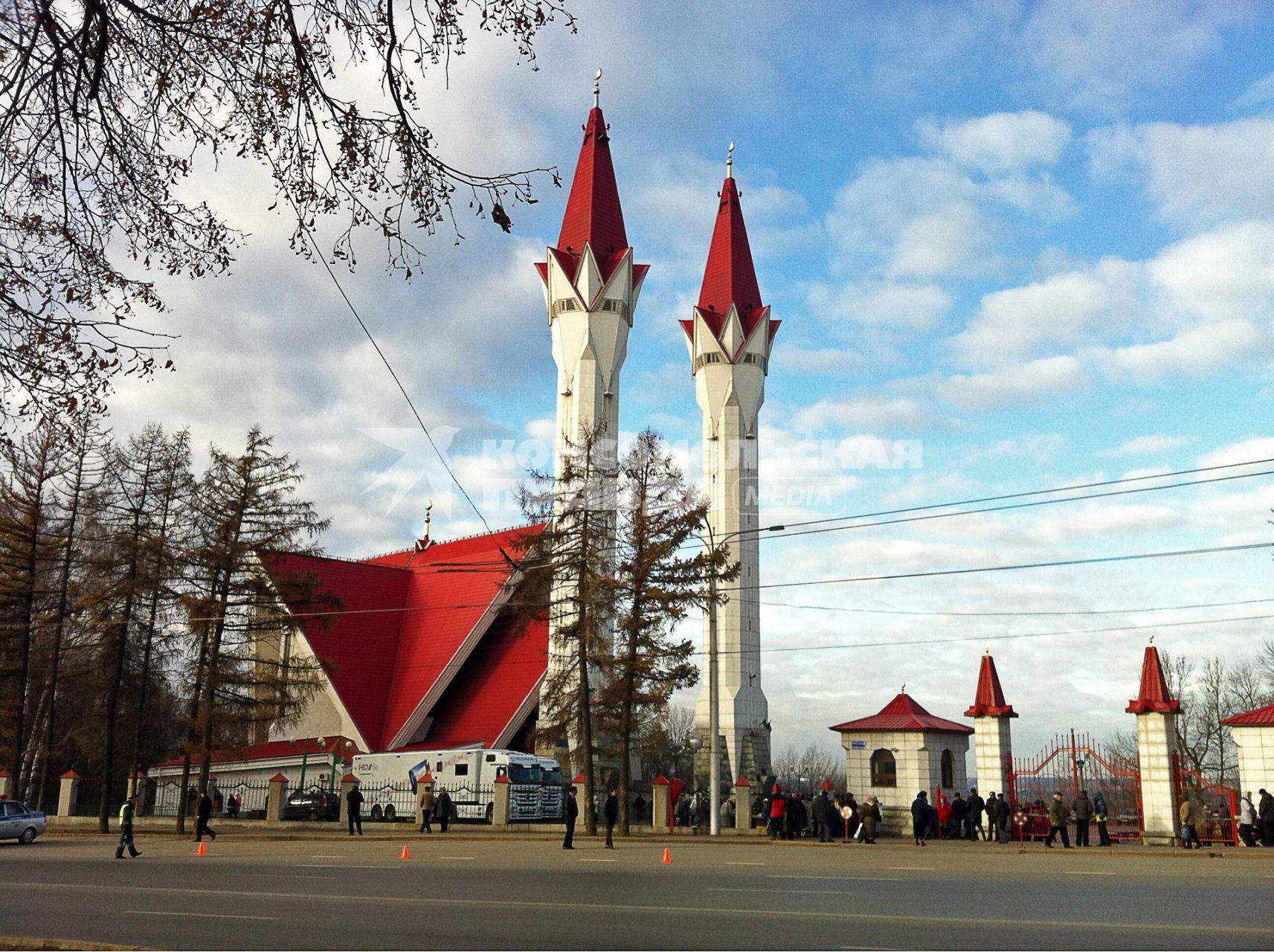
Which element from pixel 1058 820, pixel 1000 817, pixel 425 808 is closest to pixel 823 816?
pixel 1000 817

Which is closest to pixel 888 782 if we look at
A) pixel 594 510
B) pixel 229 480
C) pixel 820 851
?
pixel 820 851

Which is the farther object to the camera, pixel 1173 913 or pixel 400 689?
pixel 400 689

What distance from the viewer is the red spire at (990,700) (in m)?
28.7

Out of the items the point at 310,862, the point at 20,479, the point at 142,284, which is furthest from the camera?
the point at 20,479

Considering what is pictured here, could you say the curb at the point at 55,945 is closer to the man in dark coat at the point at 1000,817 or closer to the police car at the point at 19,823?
the police car at the point at 19,823

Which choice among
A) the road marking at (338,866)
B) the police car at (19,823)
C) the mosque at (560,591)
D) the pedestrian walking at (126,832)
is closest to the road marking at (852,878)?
the road marking at (338,866)

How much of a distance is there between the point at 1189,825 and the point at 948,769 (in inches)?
309

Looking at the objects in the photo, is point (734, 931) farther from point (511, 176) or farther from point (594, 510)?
point (594, 510)

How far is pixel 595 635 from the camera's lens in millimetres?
31594

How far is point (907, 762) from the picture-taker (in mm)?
30938

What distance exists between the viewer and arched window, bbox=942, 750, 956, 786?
103ft

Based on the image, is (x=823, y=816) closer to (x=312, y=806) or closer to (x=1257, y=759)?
(x=1257, y=759)

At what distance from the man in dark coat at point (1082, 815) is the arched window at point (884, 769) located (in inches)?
251

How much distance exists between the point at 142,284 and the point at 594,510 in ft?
81.8
